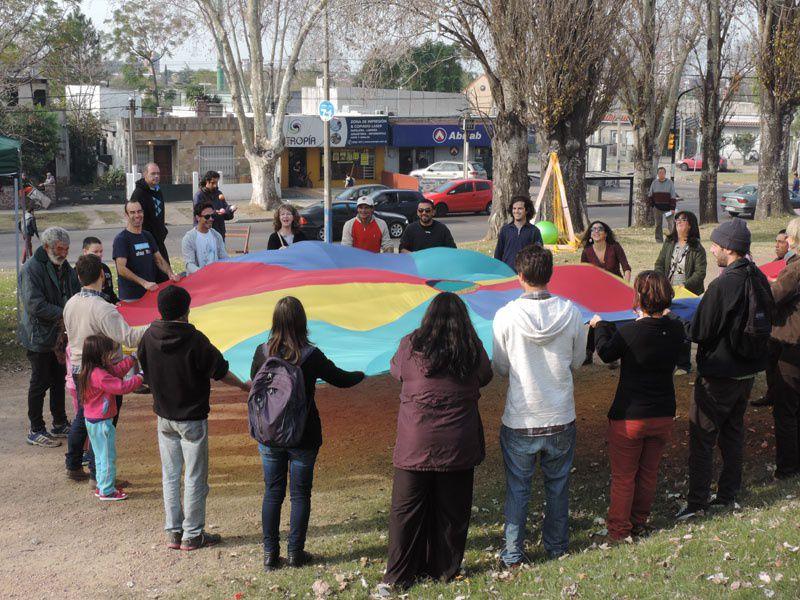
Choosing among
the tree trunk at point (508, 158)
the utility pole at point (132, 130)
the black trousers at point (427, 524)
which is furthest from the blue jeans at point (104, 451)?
the utility pole at point (132, 130)

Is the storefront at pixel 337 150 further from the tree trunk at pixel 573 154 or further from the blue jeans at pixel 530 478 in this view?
the blue jeans at pixel 530 478

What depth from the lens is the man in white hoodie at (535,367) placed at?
16.5 feet

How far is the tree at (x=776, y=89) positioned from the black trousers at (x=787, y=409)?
18.1m

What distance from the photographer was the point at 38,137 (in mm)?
41000

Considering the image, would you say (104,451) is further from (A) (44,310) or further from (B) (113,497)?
(A) (44,310)

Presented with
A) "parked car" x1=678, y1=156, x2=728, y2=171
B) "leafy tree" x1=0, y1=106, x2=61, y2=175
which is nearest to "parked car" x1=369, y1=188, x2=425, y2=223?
"leafy tree" x1=0, y1=106, x2=61, y2=175

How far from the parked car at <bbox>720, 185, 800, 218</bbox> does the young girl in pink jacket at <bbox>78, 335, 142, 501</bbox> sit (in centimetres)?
3034

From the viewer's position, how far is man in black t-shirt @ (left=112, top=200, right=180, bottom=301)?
810cm

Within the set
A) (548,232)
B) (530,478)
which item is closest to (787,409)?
(530,478)

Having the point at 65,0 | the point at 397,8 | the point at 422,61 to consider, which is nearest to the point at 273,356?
the point at 397,8

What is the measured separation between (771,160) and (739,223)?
72.3 feet

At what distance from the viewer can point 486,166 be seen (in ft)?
159

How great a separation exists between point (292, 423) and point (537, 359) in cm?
145

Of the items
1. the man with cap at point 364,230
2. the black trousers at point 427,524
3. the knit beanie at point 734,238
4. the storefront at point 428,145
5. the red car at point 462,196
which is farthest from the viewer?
the storefront at point 428,145
